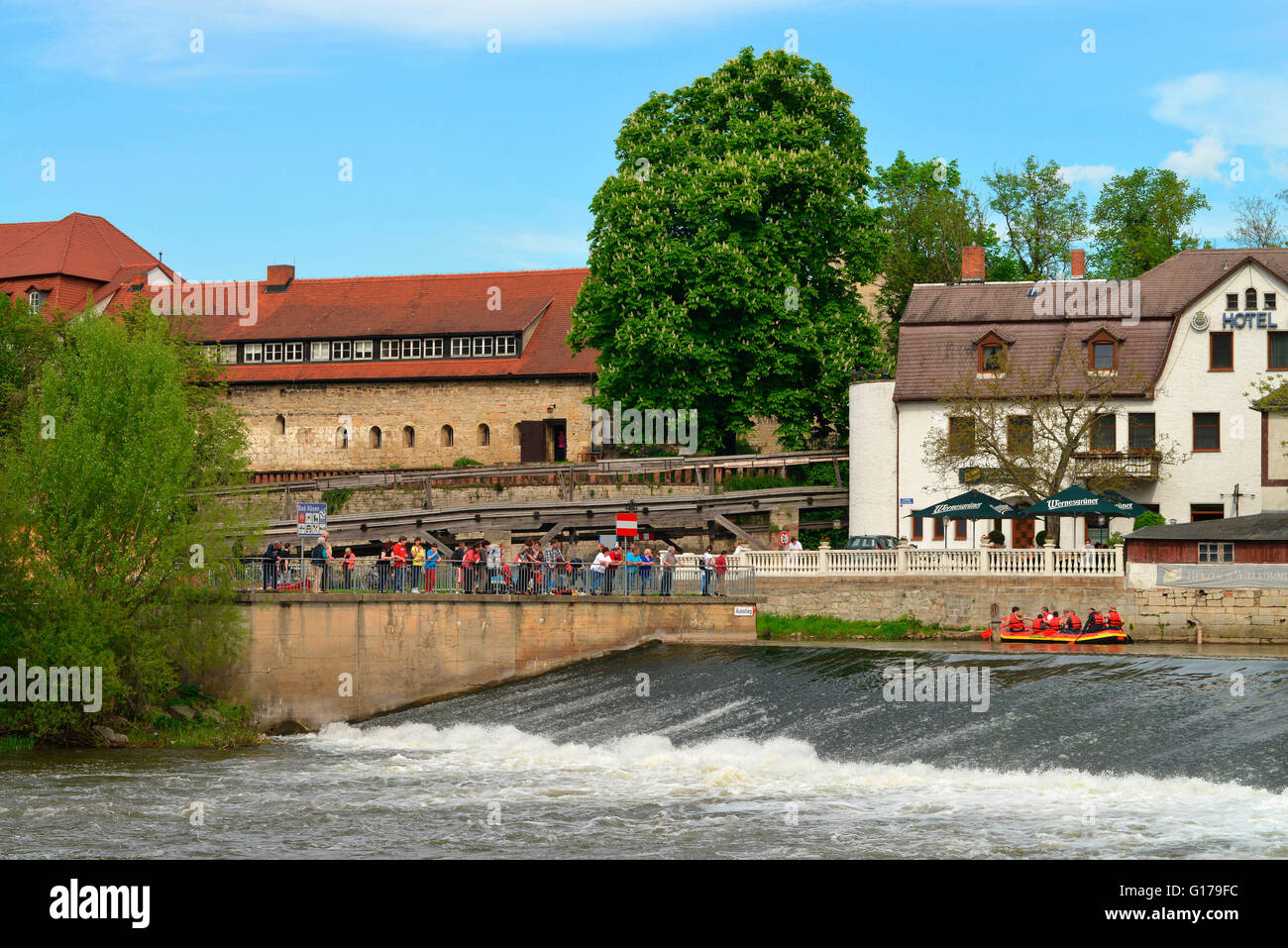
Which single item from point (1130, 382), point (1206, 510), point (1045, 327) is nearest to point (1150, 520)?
point (1206, 510)

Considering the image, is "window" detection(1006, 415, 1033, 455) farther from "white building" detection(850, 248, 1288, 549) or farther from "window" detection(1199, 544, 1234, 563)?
"window" detection(1199, 544, 1234, 563)

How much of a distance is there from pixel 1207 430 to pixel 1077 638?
1413cm

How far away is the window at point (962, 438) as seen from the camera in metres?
42.7

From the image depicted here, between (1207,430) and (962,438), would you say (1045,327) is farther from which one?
(962,438)

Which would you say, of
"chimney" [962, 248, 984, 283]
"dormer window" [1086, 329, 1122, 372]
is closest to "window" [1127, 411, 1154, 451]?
"dormer window" [1086, 329, 1122, 372]

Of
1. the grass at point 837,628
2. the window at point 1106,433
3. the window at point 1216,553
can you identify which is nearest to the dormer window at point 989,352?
the window at point 1106,433

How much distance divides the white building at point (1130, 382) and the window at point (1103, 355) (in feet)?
0.10

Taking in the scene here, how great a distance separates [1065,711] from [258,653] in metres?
19.2

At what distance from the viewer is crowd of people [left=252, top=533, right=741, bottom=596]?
118ft

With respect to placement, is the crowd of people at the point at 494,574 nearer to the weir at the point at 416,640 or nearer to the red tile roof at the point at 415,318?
the weir at the point at 416,640

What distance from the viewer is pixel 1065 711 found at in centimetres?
2684

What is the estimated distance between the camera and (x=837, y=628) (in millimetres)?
36188
